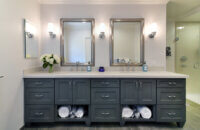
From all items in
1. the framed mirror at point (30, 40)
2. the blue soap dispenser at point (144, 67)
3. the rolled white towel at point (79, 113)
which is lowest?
the rolled white towel at point (79, 113)

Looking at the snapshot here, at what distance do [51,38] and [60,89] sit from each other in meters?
1.26

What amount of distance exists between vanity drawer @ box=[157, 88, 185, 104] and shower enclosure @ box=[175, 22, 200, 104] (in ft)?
6.58

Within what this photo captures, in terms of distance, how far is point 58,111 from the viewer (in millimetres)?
2197

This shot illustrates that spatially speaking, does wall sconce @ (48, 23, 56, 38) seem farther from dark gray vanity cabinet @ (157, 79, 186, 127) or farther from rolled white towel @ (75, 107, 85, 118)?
dark gray vanity cabinet @ (157, 79, 186, 127)

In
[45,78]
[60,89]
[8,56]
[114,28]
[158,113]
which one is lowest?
[158,113]

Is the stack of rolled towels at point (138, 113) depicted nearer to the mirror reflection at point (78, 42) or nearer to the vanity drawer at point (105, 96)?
the vanity drawer at point (105, 96)

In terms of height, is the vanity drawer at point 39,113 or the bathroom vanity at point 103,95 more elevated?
the bathroom vanity at point 103,95

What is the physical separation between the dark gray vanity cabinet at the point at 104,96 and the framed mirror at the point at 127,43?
69 centimetres

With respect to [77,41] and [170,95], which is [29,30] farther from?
[170,95]

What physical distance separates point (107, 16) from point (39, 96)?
7.06 ft

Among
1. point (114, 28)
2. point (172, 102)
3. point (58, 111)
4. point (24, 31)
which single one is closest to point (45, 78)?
point (58, 111)

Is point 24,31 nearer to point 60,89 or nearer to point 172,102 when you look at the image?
point 60,89

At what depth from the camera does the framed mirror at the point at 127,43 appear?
2.69m

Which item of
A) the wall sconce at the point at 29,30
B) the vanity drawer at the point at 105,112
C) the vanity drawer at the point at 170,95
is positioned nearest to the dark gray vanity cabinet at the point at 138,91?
the vanity drawer at the point at 170,95
